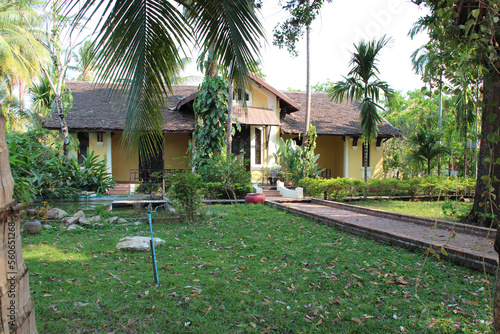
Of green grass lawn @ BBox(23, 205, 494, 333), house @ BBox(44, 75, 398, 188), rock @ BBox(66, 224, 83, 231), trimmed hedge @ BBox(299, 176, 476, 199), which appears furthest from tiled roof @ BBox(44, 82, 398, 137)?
green grass lawn @ BBox(23, 205, 494, 333)

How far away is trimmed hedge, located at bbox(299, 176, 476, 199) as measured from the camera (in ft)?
40.6

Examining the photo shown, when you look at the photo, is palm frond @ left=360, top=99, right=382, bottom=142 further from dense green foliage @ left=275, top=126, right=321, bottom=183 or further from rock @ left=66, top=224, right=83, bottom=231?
rock @ left=66, top=224, right=83, bottom=231

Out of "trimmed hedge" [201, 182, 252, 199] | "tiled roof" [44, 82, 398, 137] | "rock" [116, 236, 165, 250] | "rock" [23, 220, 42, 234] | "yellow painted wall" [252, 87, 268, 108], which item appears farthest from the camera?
"yellow painted wall" [252, 87, 268, 108]

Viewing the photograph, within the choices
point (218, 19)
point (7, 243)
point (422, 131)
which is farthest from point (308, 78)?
point (7, 243)

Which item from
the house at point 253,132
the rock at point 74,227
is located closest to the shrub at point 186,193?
the rock at point 74,227

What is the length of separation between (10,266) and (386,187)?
13.2 metres

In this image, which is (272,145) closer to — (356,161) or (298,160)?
(298,160)

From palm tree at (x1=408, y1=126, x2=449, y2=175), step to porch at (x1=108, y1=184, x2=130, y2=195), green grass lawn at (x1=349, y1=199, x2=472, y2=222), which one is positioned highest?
palm tree at (x1=408, y1=126, x2=449, y2=175)

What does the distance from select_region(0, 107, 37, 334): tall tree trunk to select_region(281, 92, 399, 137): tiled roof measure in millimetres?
15957

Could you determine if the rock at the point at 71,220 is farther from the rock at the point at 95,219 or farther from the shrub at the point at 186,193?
the shrub at the point at 186,193

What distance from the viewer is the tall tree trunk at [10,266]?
159 centimetres

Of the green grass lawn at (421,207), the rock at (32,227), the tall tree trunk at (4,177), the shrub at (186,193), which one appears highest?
the tall tree trunk at (4,177)

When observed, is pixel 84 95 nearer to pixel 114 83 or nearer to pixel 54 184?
pixel 54 184

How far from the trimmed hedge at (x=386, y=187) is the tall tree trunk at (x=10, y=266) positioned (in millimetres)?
11358
